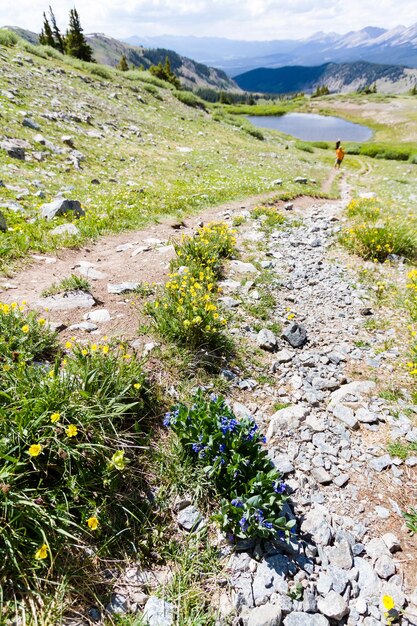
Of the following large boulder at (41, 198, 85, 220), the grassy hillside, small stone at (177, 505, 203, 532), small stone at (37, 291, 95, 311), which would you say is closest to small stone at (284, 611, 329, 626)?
small stone at (177, 505, 203, 532)

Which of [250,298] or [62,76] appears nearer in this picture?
[250,298]

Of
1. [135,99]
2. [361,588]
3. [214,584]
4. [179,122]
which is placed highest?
[135,99]

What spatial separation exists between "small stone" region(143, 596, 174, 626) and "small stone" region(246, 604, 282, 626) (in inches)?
26.3

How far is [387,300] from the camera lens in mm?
8438

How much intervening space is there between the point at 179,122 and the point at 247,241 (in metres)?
29.0

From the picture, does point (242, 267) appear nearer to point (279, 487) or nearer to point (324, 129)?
point (279, 487)

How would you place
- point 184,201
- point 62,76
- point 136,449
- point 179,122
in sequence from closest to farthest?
point 136,449, point 184,201, point 62,76, point 179,122

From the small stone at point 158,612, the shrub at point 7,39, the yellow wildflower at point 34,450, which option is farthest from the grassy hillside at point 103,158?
the small stone at point 158,612

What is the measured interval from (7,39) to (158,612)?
4231cm

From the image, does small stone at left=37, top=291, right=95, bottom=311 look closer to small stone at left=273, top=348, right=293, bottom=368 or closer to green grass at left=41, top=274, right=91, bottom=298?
green grass at left=41, top=274, right=91, bottom=298

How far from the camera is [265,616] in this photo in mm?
2973

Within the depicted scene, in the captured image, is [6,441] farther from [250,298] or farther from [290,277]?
[290,277]

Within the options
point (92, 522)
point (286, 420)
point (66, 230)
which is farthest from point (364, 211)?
point (92, 522)

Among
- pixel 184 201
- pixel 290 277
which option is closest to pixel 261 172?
pixel 184 201
